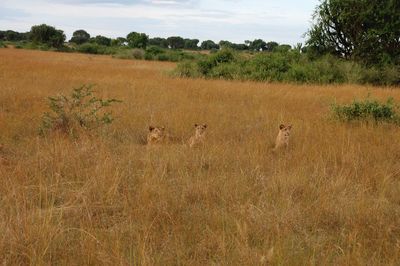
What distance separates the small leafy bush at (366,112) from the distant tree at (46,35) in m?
55.6

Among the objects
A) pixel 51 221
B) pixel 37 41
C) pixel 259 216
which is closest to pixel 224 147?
pixel 259 216

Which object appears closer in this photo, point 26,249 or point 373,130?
point 26,249

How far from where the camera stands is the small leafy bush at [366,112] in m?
8.98

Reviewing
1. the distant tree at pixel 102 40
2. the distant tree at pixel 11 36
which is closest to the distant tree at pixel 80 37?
the distant tree at pixel 102 40

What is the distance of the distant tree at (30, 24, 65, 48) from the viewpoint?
60188 millimetres

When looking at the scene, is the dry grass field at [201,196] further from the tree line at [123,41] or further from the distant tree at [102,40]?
the distant tree at [102,40]

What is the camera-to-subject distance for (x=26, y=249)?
126 inches

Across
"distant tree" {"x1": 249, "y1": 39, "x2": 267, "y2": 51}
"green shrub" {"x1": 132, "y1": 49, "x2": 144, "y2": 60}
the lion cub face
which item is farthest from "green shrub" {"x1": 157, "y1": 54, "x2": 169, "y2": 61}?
the lion cub face

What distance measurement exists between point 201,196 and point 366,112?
18.7ft

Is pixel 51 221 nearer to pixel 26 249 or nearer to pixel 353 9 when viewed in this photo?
pixel 26 249

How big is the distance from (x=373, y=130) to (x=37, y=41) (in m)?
59.6

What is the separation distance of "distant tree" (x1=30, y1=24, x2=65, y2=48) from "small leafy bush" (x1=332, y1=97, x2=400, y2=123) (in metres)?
55.6

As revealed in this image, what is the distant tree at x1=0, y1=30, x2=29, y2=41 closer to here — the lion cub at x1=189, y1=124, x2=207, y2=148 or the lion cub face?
the lion cub face

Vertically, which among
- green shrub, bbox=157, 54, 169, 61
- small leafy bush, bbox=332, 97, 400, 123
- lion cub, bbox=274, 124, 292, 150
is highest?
small leafy bush, bbox=332, 97, 400, 123
